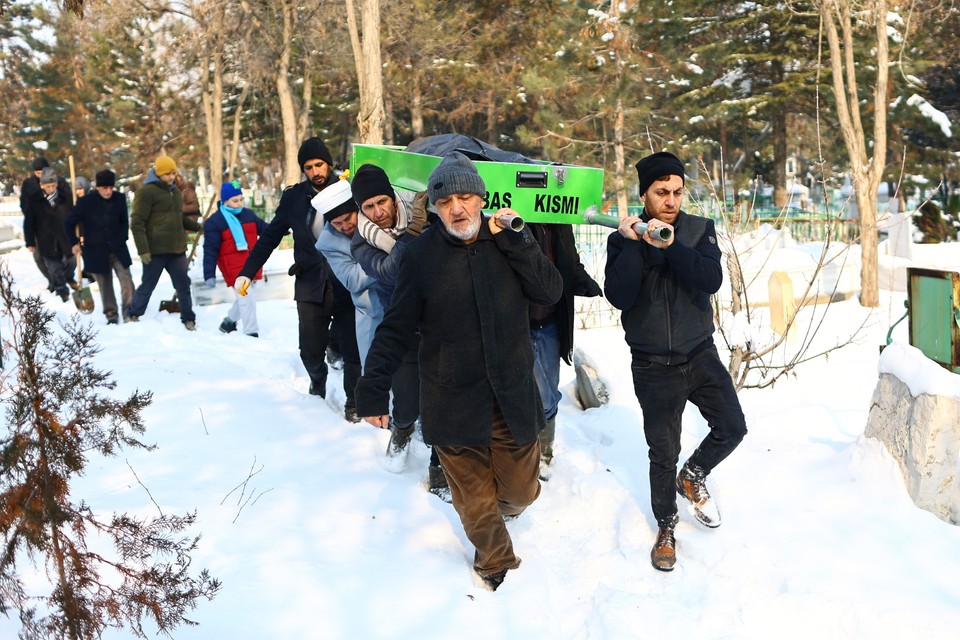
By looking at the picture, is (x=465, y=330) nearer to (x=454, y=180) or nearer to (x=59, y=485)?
(x=454, y=180)

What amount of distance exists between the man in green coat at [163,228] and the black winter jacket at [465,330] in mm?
6399

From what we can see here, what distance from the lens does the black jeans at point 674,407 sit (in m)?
3.73

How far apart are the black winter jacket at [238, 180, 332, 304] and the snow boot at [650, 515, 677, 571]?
9.71 ft

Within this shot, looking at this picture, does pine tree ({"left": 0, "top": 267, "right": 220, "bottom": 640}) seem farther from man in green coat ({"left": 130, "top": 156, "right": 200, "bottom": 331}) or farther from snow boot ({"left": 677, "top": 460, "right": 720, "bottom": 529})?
man in green coat ({"left": 130, "top": 156, "right": 200, "bottom": 331})

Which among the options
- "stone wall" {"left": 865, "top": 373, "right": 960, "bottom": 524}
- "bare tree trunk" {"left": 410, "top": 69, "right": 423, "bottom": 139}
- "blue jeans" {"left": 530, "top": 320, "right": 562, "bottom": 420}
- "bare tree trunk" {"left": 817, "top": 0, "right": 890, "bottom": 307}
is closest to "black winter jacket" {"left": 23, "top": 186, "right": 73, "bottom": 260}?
"blue jeans" {"left": 530, "top": 320, "right": 562, "bottom": 420}

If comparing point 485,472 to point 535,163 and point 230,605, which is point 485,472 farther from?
point 535,163

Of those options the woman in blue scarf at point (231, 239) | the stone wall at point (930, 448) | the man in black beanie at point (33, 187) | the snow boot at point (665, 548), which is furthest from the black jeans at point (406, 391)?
the man in black beanie at point (33, 187)

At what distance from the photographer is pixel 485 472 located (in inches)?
140

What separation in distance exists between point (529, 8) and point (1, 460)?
95.5 ft

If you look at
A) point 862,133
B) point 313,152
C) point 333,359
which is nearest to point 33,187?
point 333,359

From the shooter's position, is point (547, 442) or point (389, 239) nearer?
point (389, 239)

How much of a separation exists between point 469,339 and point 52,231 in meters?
10.3

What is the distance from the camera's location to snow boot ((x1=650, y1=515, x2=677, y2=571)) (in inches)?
148

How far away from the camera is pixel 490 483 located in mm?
3582
